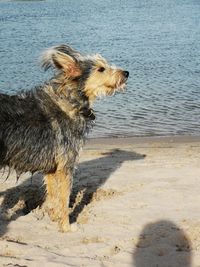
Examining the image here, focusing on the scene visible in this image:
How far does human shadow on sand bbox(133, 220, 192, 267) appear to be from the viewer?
559 centimetres

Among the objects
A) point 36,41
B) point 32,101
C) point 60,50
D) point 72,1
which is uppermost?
point 60,50

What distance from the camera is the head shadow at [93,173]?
7840 mm

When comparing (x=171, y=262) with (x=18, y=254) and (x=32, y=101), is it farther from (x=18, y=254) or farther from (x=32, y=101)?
(x=32, y=101)

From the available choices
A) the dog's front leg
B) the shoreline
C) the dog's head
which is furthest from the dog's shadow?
the shoreline

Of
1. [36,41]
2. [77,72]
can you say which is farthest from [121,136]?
[36,41]

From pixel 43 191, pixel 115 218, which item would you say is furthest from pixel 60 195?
pixel 43 191

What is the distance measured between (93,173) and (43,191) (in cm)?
121

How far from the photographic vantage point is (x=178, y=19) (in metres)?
46.4

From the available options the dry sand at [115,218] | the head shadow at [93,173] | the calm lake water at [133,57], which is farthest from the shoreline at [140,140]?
the dry sand at [115,218]

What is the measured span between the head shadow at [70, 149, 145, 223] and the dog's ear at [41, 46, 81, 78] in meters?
1.98

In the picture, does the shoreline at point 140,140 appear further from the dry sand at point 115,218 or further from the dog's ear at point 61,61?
the dog's ear at point 61,61

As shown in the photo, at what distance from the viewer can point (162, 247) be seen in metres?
5.95

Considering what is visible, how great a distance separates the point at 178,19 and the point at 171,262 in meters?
42.7

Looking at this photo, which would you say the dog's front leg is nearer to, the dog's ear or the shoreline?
the dog's ear
